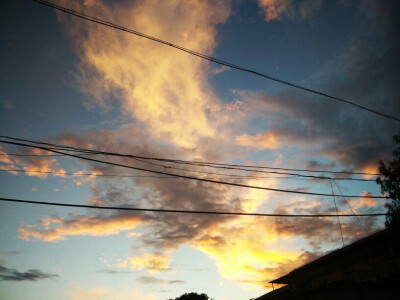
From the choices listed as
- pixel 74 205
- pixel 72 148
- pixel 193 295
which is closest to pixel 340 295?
pixel 74 205

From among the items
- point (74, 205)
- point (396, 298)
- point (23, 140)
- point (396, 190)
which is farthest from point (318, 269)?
point (396, 190)

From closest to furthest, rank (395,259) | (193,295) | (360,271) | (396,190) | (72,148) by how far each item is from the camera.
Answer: (72,148) < (395,259) < (360,271) < (396,190) < (193,295)

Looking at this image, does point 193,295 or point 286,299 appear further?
point 193,295

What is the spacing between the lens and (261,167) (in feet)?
31.3

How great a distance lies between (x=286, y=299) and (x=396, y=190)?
1608 centimetres

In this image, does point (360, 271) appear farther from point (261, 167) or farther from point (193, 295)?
point (193, 295)

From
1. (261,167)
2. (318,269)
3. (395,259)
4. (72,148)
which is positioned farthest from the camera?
(318,269)

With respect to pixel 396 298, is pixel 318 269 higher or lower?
higher

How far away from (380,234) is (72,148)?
11.0m

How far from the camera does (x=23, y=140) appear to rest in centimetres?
664

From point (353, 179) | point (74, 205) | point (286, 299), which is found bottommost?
point (286, 299)

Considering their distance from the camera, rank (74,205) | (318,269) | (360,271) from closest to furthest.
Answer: (74,205), (360,271), (318,269)

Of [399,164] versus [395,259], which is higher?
[399,164]

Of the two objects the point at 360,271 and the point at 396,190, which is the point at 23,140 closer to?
the point at 360,271
